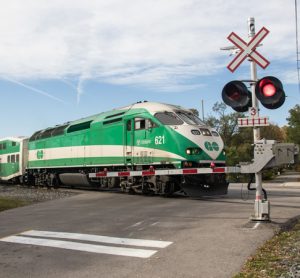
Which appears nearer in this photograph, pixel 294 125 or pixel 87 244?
pixel 87 244

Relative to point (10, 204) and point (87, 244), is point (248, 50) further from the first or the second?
point (10, 204)

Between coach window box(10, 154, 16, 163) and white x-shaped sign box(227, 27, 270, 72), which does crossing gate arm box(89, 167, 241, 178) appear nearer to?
white x-shaped sign box(227, 27, 270, 72)

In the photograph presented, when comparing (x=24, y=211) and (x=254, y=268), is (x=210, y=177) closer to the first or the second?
(x=24, y=211)

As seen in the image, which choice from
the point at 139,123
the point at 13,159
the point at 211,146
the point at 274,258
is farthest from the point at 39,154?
the point at 274,258

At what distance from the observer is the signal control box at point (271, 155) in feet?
31.1

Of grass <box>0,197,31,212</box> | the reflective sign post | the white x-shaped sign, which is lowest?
grass <box>0,197,31,212</box>

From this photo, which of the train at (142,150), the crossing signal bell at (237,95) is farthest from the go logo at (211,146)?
the crossing signal bell at (237,95)

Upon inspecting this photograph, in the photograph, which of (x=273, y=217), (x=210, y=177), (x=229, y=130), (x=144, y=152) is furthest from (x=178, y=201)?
(x=229, y=130)

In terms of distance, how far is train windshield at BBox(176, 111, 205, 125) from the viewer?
669 inches

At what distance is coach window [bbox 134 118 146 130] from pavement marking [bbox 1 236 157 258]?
8.86 m

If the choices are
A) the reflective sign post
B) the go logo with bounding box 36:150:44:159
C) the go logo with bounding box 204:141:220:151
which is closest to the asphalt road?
the reflective sign post

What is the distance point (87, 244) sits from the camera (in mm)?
8656

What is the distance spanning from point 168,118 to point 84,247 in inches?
367

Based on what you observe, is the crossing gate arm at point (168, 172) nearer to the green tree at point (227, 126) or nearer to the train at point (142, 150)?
the train at point (142, 150)
